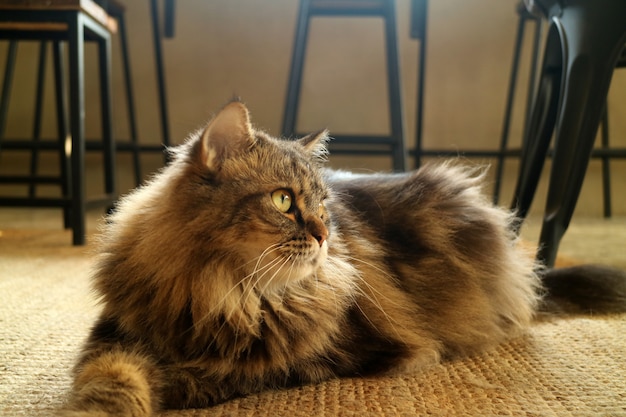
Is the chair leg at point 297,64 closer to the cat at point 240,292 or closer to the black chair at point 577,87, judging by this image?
the black chair at point 577,87

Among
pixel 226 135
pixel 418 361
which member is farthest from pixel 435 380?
pixel 226 135

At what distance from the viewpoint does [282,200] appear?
0.89m

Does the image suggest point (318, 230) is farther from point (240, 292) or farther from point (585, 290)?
point (585, 290)

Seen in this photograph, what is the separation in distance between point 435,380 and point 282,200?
42cm

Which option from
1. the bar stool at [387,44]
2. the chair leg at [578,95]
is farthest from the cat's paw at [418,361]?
the bar stool at [387,44]

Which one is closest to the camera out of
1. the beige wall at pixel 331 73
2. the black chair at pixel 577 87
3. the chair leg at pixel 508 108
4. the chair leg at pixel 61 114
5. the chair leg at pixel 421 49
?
the black chair at pixel 577 87

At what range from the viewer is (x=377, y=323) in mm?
1010

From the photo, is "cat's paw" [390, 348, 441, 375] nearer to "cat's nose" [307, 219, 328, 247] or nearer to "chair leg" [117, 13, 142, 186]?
"cat's nose" [307, 219, 328, 247]

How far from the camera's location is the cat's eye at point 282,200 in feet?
2.88

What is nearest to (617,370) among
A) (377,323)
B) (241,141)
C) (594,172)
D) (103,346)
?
(377,323)

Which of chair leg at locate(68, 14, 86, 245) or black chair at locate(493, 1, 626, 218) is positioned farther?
black chair at locate(493, 1, 626, 218)

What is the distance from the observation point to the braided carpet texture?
80 cm

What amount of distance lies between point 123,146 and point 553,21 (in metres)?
2.52

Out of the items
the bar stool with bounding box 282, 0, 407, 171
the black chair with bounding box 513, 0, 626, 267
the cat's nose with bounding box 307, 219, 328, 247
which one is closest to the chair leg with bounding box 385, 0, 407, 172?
the bar stool with bounding box 282, 0, 407, 171
